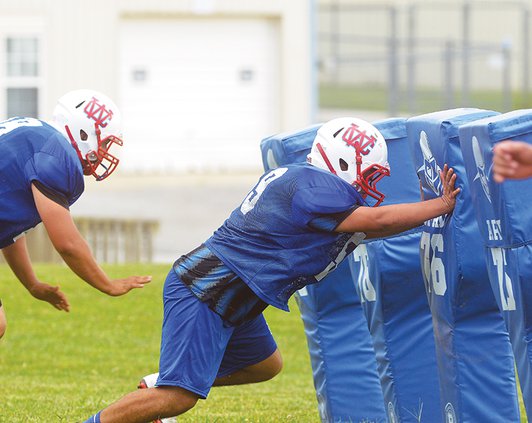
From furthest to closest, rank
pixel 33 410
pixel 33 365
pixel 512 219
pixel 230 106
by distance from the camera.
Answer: pixel 230 106 < pixel 33 365 < pixel 33 410 < pixel 512 219

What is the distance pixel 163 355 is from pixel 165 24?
22645 mm

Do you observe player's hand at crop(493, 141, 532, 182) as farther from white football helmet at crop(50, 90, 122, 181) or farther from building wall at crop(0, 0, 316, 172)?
building wall at crop(0, 0, 316, 172)

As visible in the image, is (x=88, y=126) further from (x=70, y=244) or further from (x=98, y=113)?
(x=70, y=244)

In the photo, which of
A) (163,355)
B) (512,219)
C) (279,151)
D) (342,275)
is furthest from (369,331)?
(512,219)

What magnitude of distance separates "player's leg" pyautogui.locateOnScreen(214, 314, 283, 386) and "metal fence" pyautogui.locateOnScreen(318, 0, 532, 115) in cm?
1866

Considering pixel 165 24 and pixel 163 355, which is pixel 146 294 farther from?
pixel 165 24

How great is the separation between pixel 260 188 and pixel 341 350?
1.69 metres

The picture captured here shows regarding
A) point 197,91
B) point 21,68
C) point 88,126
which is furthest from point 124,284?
point 197,91

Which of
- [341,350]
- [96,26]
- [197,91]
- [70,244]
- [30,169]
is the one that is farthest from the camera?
[197,91]

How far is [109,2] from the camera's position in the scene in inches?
1075

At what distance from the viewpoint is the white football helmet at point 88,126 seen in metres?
6.84

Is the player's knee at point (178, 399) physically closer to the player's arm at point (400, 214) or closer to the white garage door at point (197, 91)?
the player's arm at point (400, 214)

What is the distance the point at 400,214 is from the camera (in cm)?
580

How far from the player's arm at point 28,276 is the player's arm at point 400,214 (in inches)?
81.6
